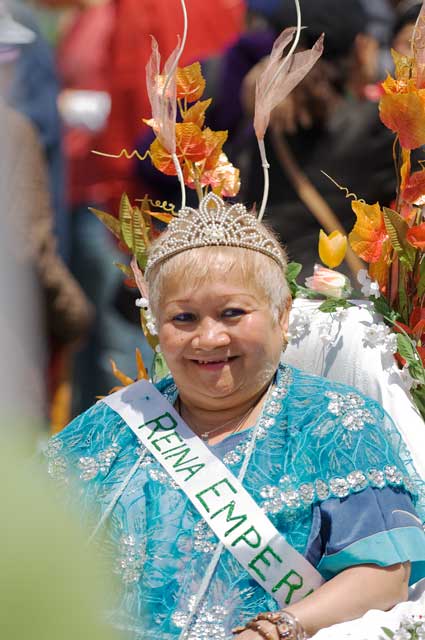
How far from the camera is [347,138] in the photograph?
14.6 ft

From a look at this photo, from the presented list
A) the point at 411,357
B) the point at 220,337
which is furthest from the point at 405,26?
the point at 220,337

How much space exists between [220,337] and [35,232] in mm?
2139

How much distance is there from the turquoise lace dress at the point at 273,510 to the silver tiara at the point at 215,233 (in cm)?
38

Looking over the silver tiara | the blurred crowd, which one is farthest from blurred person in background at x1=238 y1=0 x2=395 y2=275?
the silver tiara

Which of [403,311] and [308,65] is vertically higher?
[308,65]

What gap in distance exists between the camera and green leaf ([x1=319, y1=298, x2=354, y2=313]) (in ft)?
9.91

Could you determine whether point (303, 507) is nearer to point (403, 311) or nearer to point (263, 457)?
point (263, 457)

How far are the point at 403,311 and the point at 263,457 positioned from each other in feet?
2.49

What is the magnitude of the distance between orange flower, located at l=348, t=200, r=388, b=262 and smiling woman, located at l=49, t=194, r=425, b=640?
15.2 inches

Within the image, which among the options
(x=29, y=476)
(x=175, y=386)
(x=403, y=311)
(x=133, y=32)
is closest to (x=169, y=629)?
(x=175, y=386)

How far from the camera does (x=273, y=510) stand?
93.4 inches

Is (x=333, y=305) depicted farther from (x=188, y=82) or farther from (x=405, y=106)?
(x=188, y=82)

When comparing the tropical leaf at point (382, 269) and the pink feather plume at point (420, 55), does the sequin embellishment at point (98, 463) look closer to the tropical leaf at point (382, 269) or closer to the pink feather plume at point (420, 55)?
the tropical leaf at point (382, 269)

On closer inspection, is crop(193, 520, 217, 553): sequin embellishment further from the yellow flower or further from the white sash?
the yellow flower
